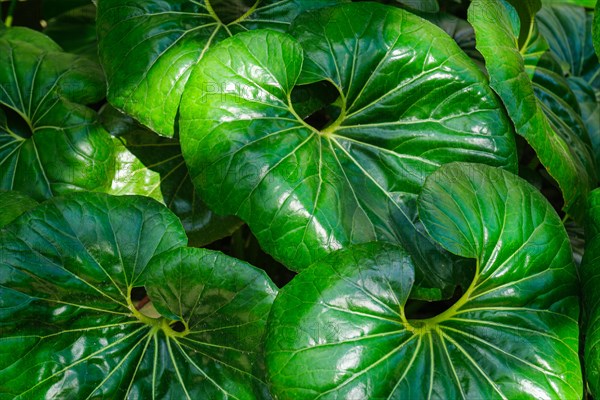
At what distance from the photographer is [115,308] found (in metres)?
1.16

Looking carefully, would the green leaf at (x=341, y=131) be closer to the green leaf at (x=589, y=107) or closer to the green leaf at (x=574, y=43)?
the green leaf at (x=589, y=107)

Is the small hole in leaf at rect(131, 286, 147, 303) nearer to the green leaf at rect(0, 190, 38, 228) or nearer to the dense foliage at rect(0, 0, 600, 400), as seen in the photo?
the dense foliage at rect(0, 0, 600, 400)

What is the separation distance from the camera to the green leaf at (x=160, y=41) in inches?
52.1

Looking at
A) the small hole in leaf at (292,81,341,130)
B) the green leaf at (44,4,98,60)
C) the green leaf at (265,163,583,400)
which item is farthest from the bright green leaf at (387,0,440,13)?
the green leaf at (44,4,98,60)

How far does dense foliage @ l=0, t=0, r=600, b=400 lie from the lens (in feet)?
3.54

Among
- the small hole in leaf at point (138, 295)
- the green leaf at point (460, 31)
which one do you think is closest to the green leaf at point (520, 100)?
the green leaf at point (460, 31)

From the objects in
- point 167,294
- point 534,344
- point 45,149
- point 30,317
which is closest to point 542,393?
point 534,344

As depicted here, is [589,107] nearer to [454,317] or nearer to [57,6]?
[454,317]

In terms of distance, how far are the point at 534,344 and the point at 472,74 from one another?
547 millimetres

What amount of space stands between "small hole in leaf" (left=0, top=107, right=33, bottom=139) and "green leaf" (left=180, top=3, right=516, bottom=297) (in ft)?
1.74

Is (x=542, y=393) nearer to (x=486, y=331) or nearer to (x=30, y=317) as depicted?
(x=486, y=331)

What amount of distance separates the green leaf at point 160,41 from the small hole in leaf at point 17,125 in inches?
13.2

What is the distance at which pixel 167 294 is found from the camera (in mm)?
1127

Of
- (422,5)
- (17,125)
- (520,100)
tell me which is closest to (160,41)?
(17,125)
